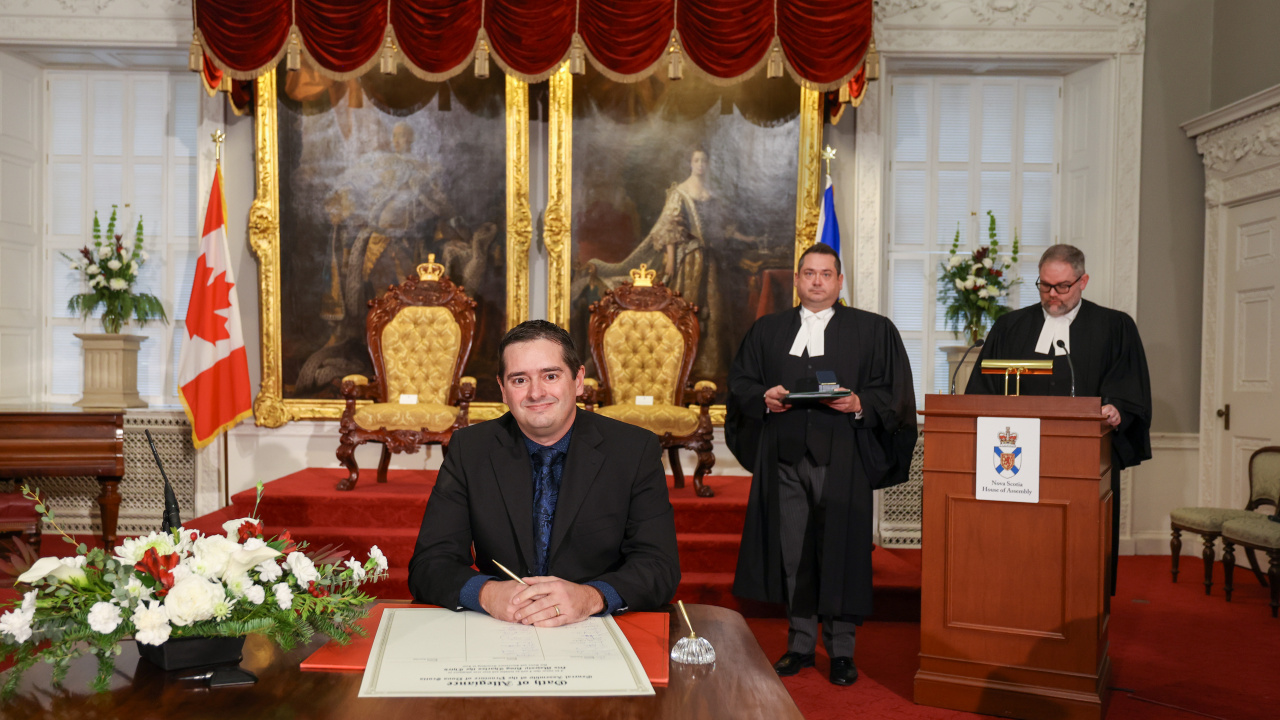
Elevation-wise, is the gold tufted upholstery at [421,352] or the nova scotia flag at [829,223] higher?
the nova scotia flag at [829,223]

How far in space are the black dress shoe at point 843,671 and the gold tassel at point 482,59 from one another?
171 inches

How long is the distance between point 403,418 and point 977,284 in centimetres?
453

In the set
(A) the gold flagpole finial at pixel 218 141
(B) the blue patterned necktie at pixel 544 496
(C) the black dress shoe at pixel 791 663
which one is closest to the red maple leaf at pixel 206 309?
(A) the gold flagpole finial at pixel 218 141

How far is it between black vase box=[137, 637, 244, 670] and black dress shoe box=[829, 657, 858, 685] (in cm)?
302

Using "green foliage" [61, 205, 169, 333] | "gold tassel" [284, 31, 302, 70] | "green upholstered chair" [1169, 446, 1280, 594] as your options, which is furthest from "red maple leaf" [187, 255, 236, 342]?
"green upholstered chair" [1169, 446, 1280, 594]

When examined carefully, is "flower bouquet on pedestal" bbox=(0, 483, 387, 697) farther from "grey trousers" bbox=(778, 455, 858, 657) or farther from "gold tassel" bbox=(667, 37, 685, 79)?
"gold tassel" bbox=(667, 37, 685, 79)

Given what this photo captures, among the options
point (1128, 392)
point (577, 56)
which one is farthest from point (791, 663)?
point (577, 56)

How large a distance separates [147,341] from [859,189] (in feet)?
19.9

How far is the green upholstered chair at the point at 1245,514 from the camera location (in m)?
5.80

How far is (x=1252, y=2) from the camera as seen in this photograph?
6.57 meters

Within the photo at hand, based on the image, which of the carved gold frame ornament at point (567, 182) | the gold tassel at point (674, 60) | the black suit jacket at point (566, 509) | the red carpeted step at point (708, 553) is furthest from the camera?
the carved gold frame ornament at point (567, 182)

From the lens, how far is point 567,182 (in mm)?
7070

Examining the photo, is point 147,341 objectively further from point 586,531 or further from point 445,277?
point 586,531

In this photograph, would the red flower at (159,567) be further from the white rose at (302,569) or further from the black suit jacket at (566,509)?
the black suit jacket at (566,509)
